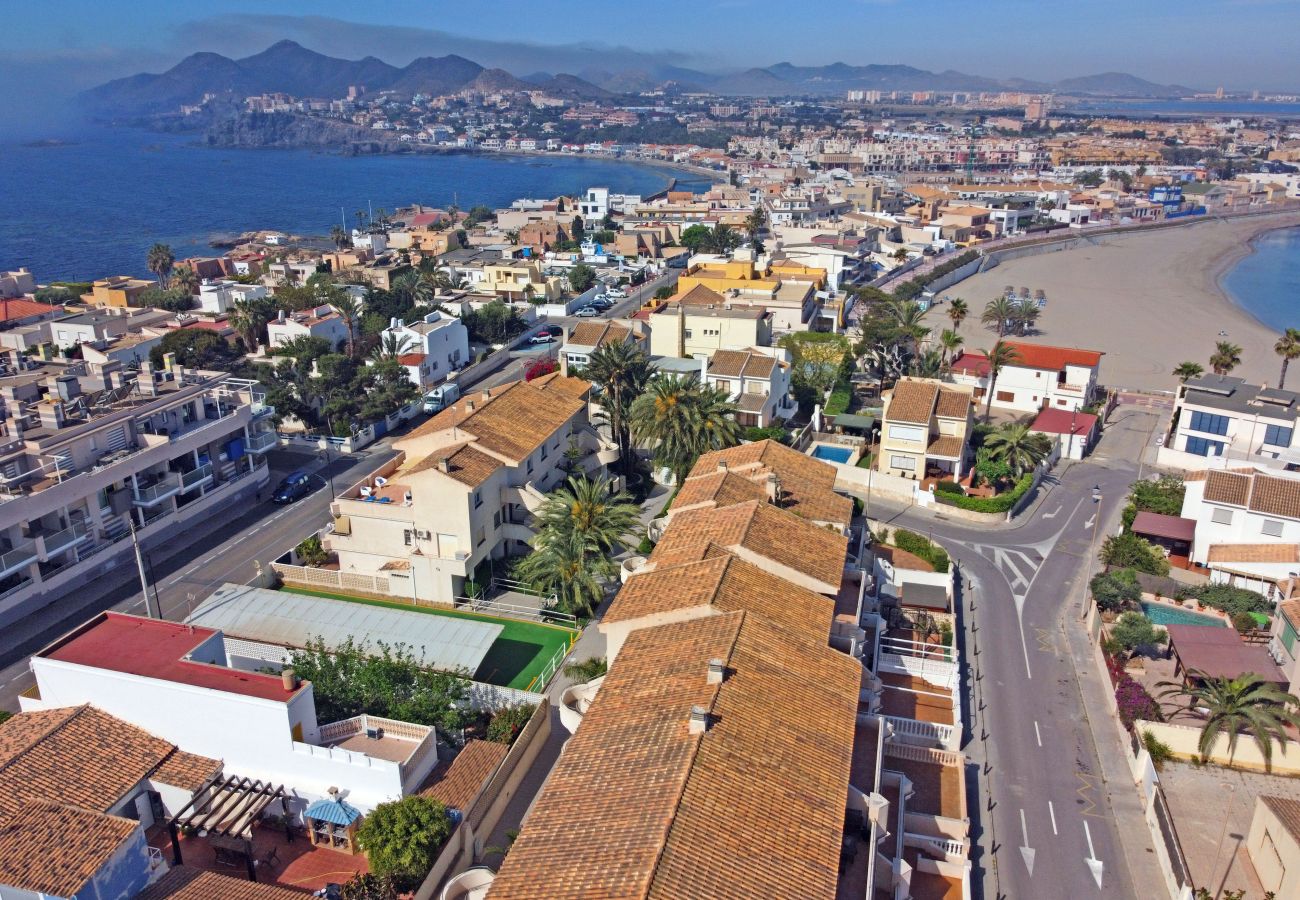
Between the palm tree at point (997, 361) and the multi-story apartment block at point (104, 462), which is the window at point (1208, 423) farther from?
the multi-story apartment block at point (104, 462)

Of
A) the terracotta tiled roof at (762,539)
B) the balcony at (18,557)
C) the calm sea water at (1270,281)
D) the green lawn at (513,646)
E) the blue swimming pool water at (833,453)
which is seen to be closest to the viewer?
the terracotta tiled roof at (762,539)

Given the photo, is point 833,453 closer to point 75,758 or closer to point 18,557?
point 18,557

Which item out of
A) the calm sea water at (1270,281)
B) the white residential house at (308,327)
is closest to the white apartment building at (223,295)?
the white residential house at (308,327)

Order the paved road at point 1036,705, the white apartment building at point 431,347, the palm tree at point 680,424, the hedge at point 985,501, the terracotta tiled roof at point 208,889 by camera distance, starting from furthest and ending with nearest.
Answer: the white apartment building at point 431,347 < the hedge at point 985,501 < the palm tree at point 680,424 < the paved road at point 1036,705 < the terracotta tiled roof at point 208,889

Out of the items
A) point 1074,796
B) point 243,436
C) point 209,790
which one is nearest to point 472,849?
point 209,790

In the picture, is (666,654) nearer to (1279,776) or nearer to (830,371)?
(1279,776)

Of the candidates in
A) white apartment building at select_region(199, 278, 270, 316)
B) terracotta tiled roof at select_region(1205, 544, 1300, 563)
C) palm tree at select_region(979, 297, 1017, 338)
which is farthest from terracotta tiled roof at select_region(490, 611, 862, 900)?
white apartment building at select_region(199, 278, 270, 316)

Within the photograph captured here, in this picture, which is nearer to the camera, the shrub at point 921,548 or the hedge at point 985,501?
the shrub at point 921,548
